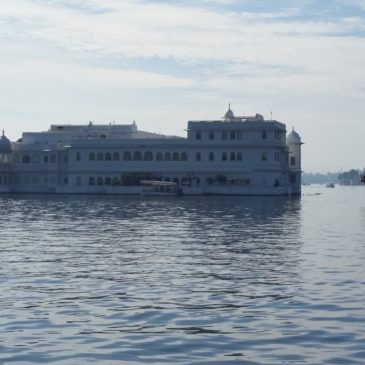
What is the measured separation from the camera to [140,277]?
2478 cm

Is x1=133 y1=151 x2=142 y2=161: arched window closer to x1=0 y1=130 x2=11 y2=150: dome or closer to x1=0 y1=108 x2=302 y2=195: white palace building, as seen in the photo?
x1=0 y1=108 x2=302 y2=195: white palace building

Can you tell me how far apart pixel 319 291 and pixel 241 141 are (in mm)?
92560

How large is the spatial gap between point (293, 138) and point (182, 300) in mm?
111449

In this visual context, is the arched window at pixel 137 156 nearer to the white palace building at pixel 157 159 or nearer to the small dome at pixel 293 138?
the white palace building at pixel 157 159

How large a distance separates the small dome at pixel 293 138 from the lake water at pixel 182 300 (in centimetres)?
9113

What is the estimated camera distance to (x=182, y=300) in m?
20.5

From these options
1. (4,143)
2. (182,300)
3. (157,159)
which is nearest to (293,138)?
(157,159)

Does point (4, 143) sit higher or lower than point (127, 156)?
higher

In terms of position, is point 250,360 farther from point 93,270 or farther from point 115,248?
point 115,248

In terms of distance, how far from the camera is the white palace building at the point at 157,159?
372 feet

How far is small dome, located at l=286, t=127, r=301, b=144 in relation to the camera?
12975 centimetres

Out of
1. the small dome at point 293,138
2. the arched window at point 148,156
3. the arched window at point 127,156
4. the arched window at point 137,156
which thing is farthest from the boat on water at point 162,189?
the small dome at point 293,138

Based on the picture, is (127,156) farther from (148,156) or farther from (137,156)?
(148,156)

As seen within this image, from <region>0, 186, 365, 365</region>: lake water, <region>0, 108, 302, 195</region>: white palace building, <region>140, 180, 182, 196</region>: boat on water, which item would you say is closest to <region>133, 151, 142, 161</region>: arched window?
<region>0, 108, 302, 195</region>: white palace building
